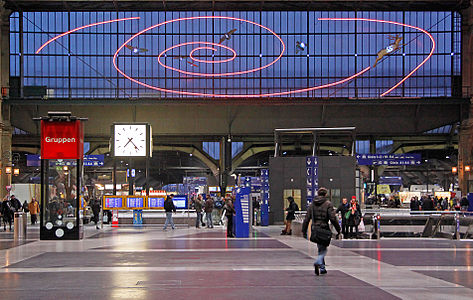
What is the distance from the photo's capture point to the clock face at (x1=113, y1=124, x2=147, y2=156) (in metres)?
39.5

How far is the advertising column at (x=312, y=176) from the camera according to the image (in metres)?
38.3

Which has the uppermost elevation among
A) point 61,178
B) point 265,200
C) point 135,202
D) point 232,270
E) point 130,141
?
point 130,141

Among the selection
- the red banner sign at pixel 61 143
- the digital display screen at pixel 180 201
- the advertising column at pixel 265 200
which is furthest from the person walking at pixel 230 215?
the digital display screen at pixel 180 201

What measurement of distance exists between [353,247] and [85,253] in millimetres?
8214

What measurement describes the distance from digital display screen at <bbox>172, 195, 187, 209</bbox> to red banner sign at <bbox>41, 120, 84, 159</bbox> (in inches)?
703

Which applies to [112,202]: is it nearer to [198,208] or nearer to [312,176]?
[198,208]

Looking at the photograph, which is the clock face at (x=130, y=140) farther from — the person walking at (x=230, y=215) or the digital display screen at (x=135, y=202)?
the person walking at (x=230, y=215)

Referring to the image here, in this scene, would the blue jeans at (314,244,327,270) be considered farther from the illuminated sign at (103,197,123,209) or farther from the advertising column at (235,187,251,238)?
the illuminated sign at (103,197,123,209)

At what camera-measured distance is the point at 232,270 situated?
49.1ft

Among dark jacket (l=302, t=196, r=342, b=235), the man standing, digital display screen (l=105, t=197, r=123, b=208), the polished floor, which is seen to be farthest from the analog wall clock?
dark jacket (l=302, t=196, r=342, b=235)

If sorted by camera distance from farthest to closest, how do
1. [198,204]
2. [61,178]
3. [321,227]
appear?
[198,204]
[61,178]
[321,227]

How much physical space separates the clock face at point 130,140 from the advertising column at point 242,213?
12.7 m

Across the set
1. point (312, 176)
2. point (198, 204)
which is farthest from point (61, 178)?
point (312, 176)

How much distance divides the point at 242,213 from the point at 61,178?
23.5 feet
